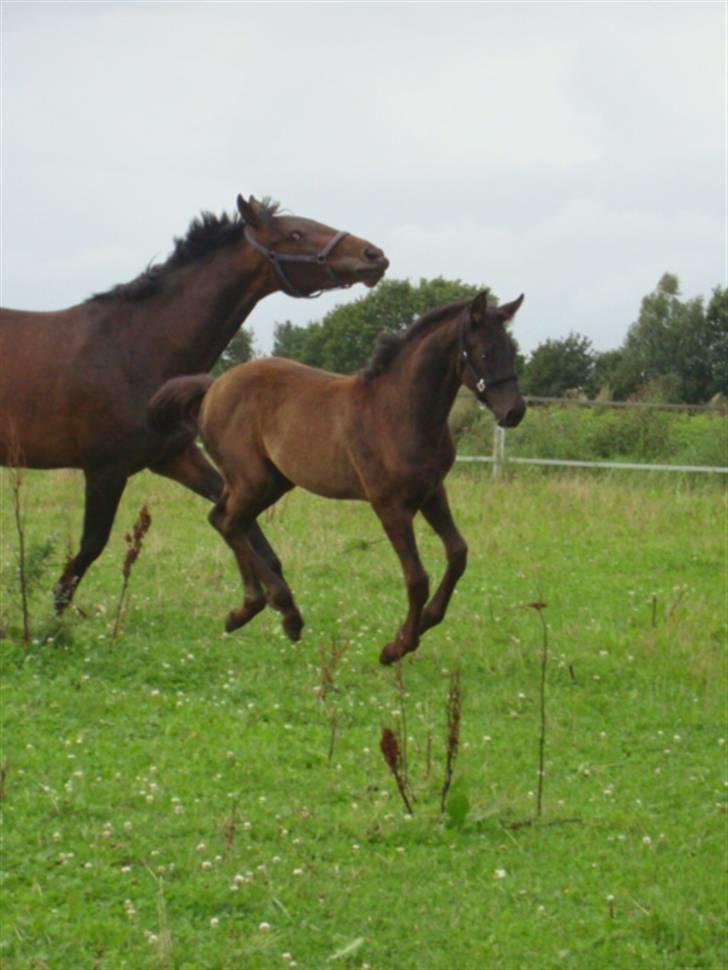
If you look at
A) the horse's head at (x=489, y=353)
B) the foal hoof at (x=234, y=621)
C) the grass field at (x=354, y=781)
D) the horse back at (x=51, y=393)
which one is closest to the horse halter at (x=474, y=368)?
the horse's head at (x=489, y=353)

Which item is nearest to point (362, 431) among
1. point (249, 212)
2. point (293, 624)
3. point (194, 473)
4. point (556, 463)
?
point (249, 212)

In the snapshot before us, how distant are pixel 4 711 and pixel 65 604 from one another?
1.19 m

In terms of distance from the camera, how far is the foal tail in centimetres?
742

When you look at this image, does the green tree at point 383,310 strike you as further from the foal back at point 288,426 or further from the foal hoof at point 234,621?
the foal hoof at point 234,621

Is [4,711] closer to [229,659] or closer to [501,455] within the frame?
[229,659]

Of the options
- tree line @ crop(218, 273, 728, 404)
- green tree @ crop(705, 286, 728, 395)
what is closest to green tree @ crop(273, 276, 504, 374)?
tree line @ crop(218, 273, 728, 404)

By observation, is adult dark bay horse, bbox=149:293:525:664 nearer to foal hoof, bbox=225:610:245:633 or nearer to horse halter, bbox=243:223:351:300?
foal hoof, bbox=225:610:245:633

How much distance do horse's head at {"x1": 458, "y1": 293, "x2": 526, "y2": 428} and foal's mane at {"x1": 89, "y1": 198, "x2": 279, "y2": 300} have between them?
1.57 metres

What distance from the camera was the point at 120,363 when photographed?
26.8 feet

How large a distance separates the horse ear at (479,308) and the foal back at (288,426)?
958mm

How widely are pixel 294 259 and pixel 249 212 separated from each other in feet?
1.07

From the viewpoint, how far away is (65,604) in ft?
29.0

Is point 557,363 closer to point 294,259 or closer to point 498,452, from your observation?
point 498,452

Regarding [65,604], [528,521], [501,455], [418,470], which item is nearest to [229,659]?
[65,604]
